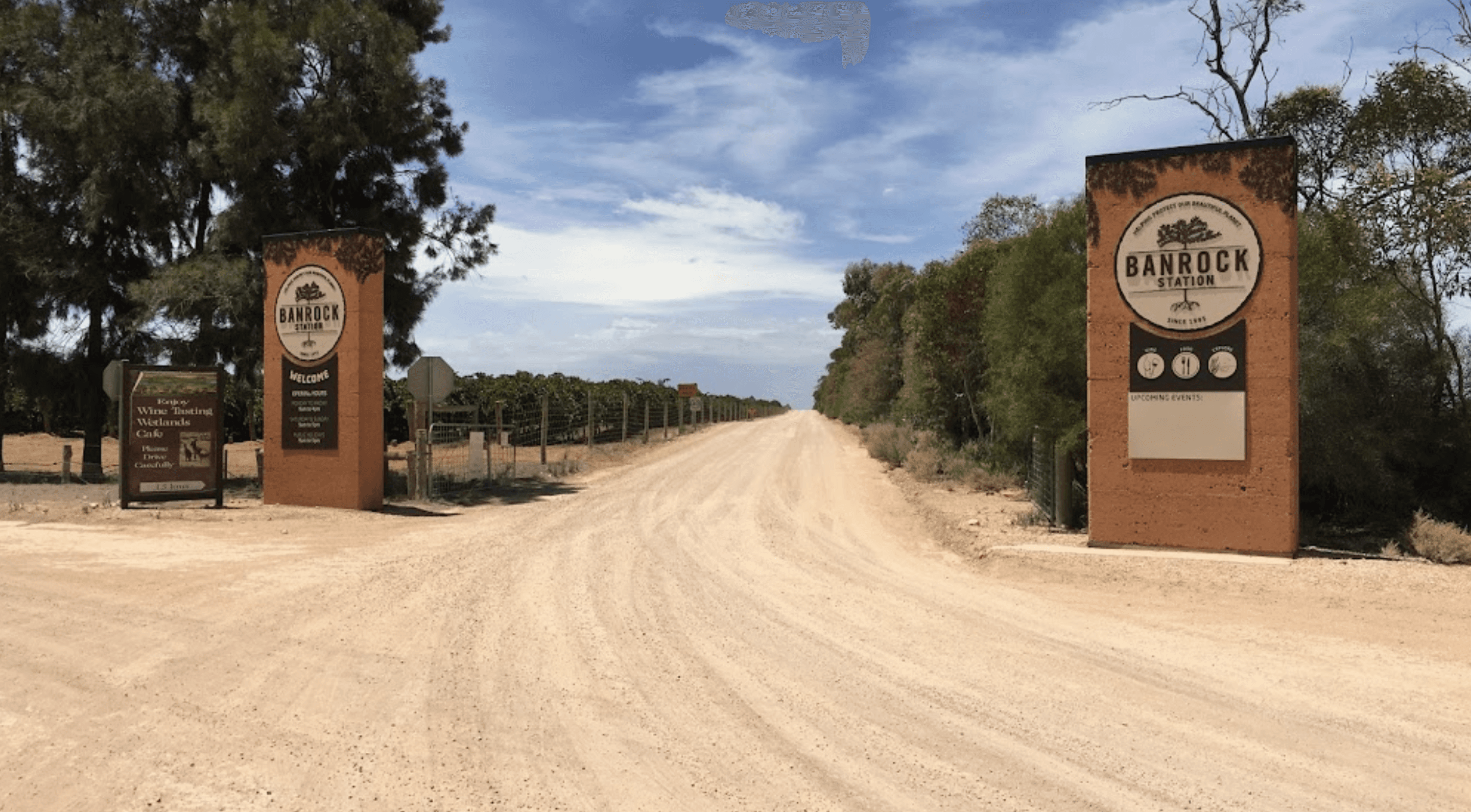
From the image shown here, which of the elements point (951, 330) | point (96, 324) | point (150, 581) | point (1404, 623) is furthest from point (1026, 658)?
point (96, 324)

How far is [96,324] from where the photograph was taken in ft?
73.7

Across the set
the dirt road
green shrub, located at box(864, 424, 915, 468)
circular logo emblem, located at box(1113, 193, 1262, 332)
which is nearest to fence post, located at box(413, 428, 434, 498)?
the dirt road

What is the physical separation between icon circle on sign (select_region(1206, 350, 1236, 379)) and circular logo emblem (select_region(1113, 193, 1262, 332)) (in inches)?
14.5

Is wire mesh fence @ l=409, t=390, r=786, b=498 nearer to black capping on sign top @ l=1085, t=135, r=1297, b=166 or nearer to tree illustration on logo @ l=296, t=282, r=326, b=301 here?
tree illustration on logo @ l=296, t=282, r=326, b=301

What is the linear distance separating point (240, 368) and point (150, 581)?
39.6ft

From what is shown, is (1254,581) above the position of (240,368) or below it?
below

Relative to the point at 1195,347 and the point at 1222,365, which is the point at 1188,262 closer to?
the point at 1195,347

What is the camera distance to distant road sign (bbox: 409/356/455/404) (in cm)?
1705

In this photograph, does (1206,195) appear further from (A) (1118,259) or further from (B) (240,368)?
(B) (240,368)

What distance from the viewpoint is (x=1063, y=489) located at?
1284cm

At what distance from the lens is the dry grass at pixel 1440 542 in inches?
394

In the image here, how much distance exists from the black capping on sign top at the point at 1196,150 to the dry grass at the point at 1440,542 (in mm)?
4714

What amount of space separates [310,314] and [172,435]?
10.2 feet

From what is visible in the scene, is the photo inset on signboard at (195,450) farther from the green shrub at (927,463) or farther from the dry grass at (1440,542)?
the dry grass at (1440,542)
